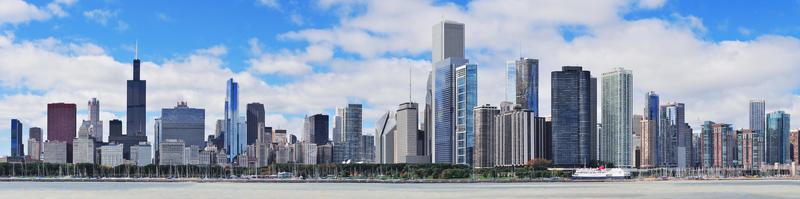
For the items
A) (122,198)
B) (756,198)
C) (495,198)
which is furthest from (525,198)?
(122,198)

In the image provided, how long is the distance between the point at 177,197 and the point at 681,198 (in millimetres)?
54753

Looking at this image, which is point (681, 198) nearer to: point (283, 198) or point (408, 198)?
point (408, 198)

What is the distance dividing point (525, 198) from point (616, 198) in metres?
10.1

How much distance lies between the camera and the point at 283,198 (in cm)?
11619

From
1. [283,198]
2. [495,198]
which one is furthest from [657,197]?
[283,198]

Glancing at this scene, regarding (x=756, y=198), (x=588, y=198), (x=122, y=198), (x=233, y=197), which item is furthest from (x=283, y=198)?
(x=756, y=198)

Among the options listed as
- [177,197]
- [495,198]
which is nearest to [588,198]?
[495,198]

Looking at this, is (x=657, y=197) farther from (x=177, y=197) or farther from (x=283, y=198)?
(x=177, y=197)

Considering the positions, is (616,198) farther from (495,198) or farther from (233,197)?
(233,197)

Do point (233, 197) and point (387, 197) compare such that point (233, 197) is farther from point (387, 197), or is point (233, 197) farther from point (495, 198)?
point (495, 198)

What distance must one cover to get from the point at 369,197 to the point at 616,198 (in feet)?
88.5

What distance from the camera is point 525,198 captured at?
11738cm

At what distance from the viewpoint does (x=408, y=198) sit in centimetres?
11519

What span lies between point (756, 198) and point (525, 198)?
24.8m
